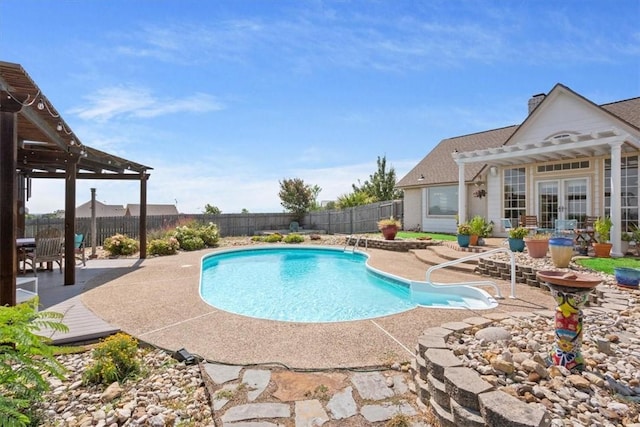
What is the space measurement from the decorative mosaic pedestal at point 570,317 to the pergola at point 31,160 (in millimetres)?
6383

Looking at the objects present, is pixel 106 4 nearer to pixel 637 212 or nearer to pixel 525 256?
pixel 525 256

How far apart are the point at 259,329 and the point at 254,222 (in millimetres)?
18151

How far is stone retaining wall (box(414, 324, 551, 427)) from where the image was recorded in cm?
206

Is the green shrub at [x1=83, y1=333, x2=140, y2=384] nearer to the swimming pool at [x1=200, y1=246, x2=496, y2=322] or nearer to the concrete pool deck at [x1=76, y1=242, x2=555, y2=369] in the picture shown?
the concrete pool deck at [x1=76, y1=242, x2=555, y2=369]

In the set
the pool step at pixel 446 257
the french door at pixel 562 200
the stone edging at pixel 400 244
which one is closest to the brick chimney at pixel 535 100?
the french door at pixel 562 200

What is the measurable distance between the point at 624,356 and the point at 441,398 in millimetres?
2016

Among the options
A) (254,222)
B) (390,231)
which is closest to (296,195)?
(254,222)

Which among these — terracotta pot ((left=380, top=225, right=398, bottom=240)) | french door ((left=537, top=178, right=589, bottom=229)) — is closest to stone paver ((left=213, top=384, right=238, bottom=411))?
terracotta pot ((left=380, top=225, right=398, bottom=240))

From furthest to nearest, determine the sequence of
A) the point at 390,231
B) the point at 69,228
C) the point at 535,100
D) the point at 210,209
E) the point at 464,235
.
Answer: the point at 210,209, the point at 535,100, the point at 390,231, the point at 464,235, the point at 69,228

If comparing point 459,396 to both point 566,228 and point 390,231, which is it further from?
point 390,231

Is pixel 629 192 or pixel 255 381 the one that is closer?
pixel 255 381

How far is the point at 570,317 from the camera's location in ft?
9.37

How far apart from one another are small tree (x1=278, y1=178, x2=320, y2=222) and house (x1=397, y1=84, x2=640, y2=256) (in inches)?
415

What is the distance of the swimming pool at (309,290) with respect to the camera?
Result: 21.7 ft
